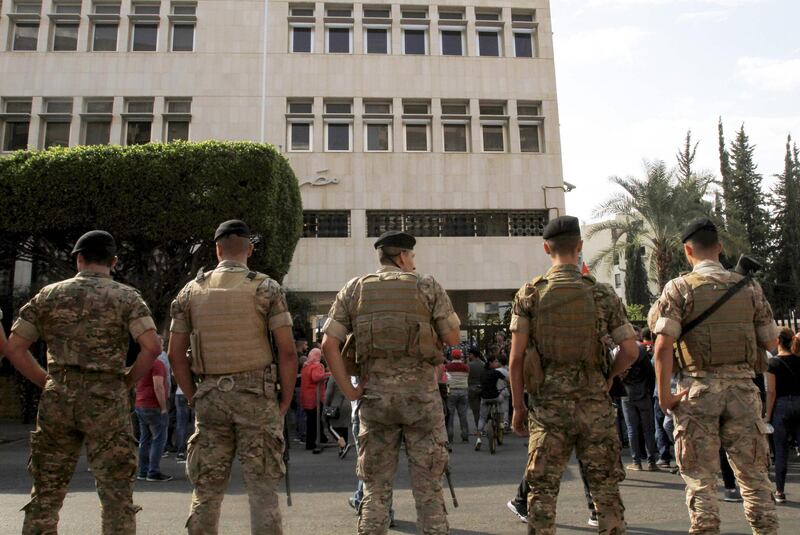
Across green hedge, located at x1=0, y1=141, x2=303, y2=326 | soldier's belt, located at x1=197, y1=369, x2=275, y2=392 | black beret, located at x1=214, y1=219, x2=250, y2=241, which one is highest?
green hedge, located at x1=0, y1=141, x2=303, y2=326

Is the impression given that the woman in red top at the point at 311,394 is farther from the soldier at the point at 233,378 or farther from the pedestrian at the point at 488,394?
the soldier at the point at 233,378

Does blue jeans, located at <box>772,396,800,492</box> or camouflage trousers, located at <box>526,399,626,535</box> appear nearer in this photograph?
camouflage trousers, located at <box>526,399,626,535</box>

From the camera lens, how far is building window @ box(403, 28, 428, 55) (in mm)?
23984

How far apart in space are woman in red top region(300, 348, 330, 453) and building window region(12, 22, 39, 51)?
20.7m

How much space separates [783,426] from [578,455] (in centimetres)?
360

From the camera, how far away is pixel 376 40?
2402 cm

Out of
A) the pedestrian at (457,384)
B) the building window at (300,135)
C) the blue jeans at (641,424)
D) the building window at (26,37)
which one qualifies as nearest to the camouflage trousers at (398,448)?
the blue jeans at (641,424)

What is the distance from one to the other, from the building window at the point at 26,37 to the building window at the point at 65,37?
0.77m

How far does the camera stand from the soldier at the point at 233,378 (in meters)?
3.31

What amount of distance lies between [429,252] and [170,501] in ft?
56.4

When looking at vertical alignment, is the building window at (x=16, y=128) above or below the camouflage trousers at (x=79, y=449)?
above

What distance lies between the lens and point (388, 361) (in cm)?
367

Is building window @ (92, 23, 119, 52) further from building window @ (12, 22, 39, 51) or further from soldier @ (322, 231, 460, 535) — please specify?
soldier @ (322, 231, 460, 535)

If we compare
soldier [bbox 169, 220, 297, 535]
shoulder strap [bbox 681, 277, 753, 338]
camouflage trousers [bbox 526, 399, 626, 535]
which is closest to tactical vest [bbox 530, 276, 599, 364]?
camouflage trousers [bbox 526, 399, 626, 535]
